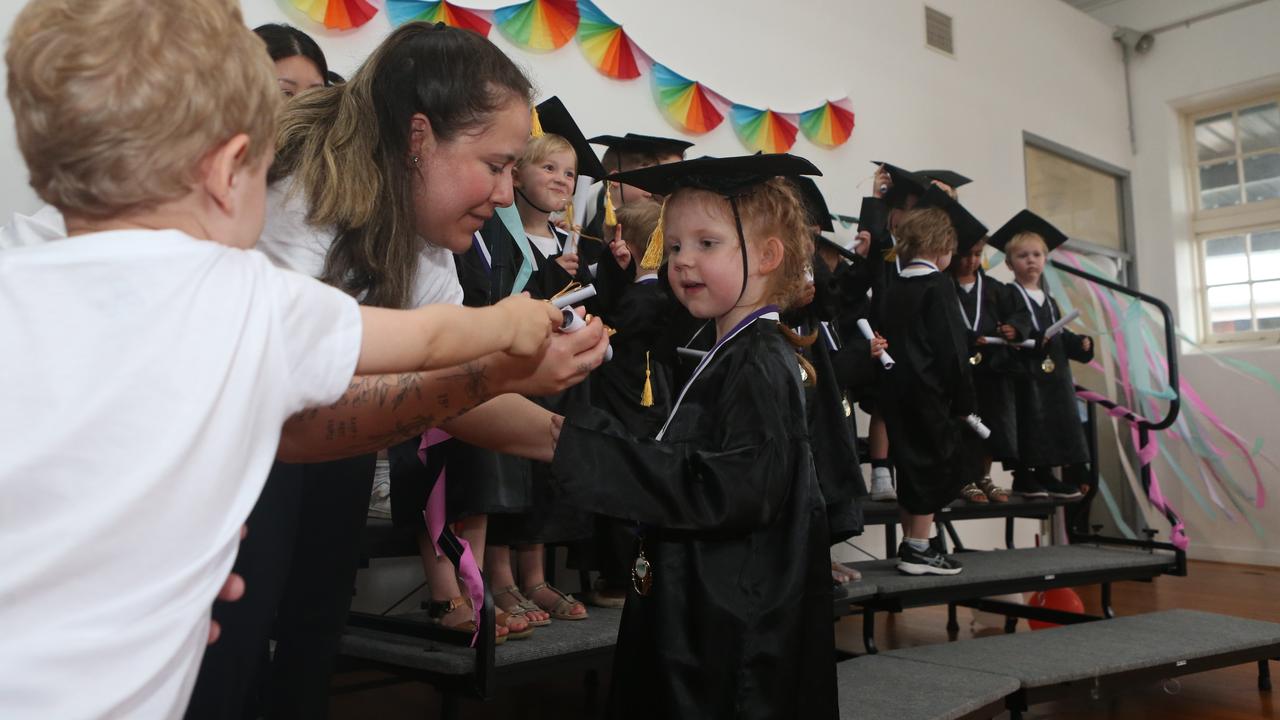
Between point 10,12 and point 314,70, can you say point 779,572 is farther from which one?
point 10,12

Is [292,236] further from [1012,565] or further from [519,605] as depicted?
[1012,565]

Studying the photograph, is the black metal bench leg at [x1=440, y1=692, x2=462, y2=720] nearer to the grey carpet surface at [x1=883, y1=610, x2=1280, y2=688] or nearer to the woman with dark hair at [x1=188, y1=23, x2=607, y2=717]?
the woman with dark hair at [x1=188, y1=23, x2=607, y2=717]

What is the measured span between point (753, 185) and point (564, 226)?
5.67 ft

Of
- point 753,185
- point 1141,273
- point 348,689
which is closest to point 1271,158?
point 1141,273

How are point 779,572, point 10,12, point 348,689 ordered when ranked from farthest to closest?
point 10,12, point 348,689, point 779,572

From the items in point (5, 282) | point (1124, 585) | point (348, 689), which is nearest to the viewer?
point (5, 282)

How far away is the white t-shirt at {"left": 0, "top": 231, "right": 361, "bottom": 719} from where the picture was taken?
74cm

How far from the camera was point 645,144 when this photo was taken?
3.95 meters

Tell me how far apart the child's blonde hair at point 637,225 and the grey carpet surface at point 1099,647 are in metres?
1.69

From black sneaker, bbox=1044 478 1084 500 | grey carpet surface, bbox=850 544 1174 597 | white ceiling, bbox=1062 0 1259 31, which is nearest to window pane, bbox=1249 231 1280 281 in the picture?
white ceiling, bbox=1062 0 1259 31

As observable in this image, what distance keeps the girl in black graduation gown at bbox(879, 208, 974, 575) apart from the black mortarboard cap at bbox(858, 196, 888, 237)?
31cm

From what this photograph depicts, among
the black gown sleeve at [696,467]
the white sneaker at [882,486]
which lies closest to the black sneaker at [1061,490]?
the white sneaker at [882,486]

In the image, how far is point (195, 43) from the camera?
823 mm

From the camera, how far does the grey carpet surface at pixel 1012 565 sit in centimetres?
376
